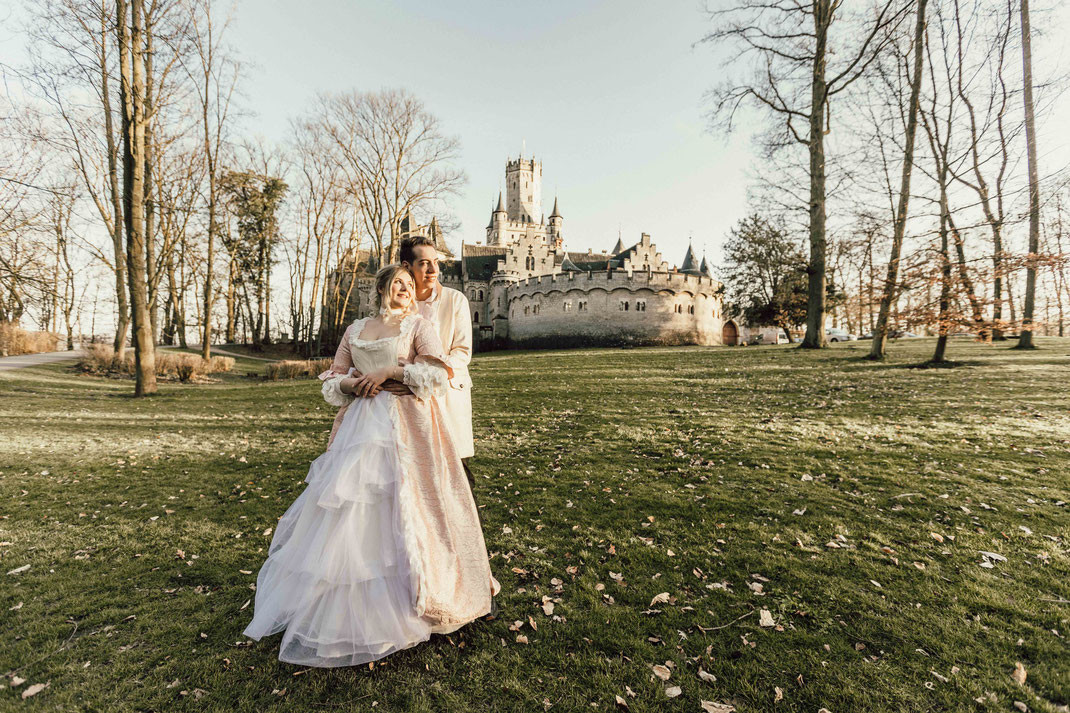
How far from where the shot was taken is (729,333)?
44.1 meters

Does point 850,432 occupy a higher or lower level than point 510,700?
higher

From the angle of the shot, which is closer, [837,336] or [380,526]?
[380,526]

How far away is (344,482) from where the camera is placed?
2.77 meters

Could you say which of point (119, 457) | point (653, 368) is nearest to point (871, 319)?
point (653, 368)

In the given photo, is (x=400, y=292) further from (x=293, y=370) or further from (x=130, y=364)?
(x=130, y=364)

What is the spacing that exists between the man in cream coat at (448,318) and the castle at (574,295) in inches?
1066

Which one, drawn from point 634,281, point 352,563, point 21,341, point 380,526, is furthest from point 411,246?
point 634,281

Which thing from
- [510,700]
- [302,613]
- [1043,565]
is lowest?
[510,700]

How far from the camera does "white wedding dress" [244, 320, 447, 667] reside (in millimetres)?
2672

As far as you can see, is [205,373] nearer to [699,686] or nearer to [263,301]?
[263,301]

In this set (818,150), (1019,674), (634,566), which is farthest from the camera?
(818,150)

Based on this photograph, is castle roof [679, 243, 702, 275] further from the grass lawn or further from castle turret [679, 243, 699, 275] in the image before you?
the grass lawn

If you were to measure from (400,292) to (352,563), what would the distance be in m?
1.87

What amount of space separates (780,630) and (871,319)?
1527cm
